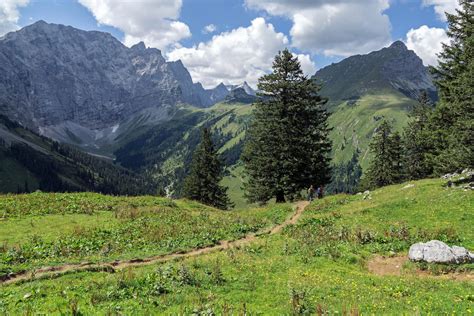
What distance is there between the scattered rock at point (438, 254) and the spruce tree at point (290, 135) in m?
27.4

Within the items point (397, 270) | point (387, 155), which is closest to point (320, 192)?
point (397, 270)

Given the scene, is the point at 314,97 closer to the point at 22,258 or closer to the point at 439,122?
the point at 439,122

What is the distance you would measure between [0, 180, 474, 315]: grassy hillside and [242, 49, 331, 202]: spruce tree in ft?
69.5

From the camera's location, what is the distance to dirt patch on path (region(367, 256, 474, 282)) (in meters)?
18.7

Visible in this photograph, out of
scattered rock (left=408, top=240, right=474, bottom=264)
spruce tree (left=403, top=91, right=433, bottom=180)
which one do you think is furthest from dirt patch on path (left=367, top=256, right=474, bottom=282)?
spruce tree (left=403, top=91, right=433, bottom=180)

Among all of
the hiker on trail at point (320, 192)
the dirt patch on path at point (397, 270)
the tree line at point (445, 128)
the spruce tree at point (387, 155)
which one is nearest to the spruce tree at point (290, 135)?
the hiker on trail at point (320, 192)

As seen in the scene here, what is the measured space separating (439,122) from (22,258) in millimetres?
48103

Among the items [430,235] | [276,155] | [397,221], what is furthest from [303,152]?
[430,235]

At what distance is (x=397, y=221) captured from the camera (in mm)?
28797

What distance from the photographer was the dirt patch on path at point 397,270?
61.4 ft

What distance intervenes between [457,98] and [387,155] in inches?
1911

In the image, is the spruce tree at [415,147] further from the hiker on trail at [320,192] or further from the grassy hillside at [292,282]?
the grassy hillside at [292,282]

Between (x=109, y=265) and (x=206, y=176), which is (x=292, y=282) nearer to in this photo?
(x=109, y=265)

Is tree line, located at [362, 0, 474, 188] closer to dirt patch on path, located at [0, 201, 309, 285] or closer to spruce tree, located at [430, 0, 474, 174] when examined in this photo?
spruce tree, located at [430, 0, 474, 174]
